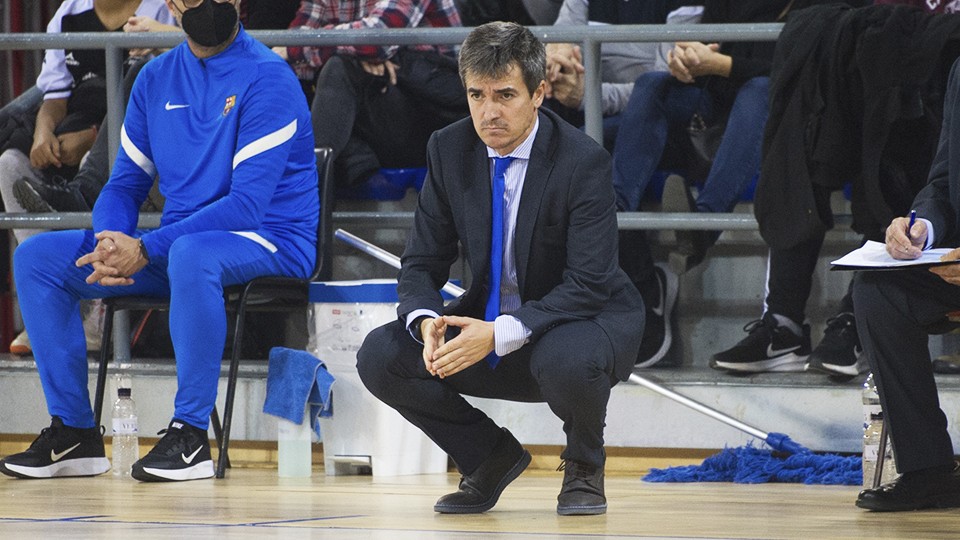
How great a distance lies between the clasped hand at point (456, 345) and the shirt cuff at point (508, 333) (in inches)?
0.5

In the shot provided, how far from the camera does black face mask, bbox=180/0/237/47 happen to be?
3953 millimetres

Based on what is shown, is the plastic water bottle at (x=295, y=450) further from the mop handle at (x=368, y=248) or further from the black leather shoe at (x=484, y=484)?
the black leather shoe at (x=484, y=484)

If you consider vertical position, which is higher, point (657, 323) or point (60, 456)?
point (657, 323)

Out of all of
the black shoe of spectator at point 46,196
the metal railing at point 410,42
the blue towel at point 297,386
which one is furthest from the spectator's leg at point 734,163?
the black shoe of spectator at point 46,196

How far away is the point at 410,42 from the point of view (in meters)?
4.30

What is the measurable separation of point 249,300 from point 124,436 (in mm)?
508

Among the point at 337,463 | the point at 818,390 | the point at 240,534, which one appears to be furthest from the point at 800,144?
the point at 240,534

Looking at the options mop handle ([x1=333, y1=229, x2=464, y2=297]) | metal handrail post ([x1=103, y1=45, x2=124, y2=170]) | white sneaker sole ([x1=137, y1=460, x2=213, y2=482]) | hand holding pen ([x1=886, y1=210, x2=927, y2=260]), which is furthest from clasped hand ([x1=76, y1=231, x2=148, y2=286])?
hand holding pen ([x1=886, y1=210, x2=927, y2=260])

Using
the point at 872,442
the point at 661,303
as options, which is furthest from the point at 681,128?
the point at 872,442

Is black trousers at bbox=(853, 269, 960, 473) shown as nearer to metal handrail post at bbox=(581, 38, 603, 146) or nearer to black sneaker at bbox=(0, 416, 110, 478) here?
metal handrail post at bbox=(581, 38, 603, 146)

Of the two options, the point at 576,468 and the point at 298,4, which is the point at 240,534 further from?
the point at 298,4

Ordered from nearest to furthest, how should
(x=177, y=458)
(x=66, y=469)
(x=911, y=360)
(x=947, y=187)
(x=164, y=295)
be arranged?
(x=911, y=360) → (x=947, y=187) → (x=177, y=458) → (x=66, y=469) → (x=164, y=295)

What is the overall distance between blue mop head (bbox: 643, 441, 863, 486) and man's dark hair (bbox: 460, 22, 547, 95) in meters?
1.32

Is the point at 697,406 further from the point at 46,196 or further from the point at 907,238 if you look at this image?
the point at 46,196
